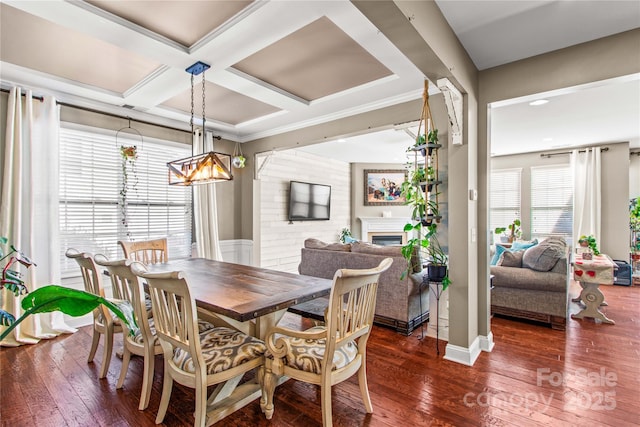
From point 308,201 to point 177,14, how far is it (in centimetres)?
435

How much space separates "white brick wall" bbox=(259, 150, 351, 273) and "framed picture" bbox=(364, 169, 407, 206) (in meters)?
0.76

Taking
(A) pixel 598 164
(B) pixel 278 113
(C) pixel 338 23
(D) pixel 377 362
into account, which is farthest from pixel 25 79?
(A) pixel 598 164

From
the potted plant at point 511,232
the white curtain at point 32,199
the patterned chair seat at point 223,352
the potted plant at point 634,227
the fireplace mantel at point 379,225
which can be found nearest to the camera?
the patterned chair seat at point 223,352

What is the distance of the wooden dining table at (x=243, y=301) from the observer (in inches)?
73.7

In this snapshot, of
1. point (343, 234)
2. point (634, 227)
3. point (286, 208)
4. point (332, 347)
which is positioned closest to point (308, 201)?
point (286, 208)

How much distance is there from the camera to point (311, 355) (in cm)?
179

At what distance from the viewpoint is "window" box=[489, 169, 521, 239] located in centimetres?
713

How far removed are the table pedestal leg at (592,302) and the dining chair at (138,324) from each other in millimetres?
4402

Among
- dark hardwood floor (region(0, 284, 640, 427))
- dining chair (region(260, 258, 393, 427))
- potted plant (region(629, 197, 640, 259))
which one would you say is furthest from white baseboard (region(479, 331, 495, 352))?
potted plant (region(629, 197, 640, 259))

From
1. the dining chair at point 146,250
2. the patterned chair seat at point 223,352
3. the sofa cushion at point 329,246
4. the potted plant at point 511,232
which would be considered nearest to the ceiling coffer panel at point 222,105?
the dining chair at point 146,250

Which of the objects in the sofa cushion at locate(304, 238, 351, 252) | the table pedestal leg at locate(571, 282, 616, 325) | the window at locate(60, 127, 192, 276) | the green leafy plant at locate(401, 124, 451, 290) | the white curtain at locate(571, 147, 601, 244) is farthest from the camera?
the white curtain at locate(571, 147, 601, 244)

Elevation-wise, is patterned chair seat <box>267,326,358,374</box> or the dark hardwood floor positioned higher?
patterned chair seat <box>267,326,358,374</box>

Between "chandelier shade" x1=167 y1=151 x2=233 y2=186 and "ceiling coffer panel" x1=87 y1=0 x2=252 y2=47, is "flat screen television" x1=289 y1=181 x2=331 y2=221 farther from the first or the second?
"ceiling coffer panel" x1=87 y1=0 x2=252 y2=47

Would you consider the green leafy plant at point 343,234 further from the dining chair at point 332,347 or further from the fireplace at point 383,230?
the dining chair at point 332,347
